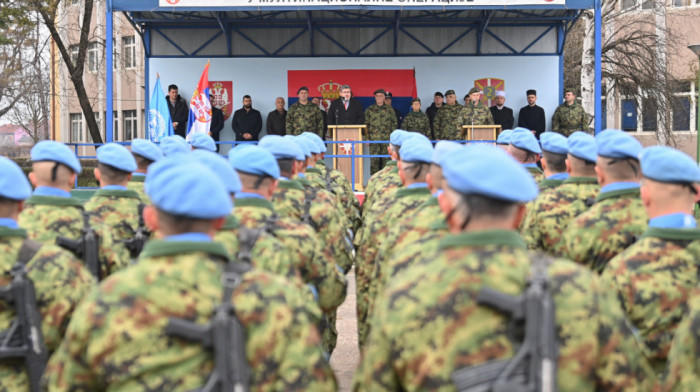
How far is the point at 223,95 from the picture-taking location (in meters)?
19.3

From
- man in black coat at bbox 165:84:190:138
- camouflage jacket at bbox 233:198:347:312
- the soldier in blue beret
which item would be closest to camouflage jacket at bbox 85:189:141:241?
camouflage jacket at bbox 233:198:347:312

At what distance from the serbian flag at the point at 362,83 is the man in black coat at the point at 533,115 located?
2479 mm

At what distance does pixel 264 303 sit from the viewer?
254cm

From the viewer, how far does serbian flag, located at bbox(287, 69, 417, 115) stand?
62.8 ft

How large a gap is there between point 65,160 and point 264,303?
2.93 m

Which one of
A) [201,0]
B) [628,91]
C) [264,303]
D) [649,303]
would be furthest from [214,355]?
[628,91]

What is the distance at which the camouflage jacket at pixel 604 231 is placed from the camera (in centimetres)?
454

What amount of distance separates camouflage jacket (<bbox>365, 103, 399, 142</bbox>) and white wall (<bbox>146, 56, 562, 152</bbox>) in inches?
76.0

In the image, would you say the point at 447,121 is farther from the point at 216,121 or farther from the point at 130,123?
the point at 130,123

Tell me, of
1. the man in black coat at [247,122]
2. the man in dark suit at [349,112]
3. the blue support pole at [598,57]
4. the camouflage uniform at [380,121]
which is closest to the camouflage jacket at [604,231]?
the blue support pole at [598,57]

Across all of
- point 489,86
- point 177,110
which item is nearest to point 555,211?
point 489,86

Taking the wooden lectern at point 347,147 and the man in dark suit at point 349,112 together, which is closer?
the wooden lectern at point 347,147

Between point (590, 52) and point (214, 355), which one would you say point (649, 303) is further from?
point (590, 52)

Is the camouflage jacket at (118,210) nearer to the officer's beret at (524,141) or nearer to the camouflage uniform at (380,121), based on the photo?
the officer's beret at (524,141)
